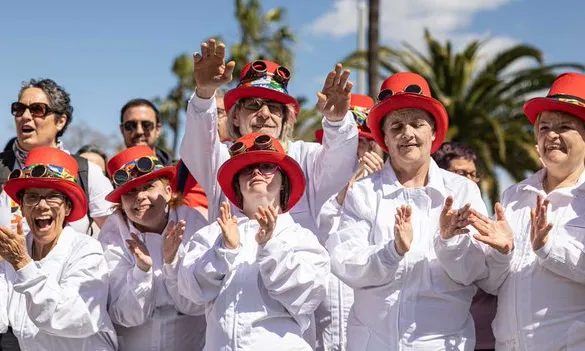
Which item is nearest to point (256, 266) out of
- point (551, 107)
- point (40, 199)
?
point (40, 199)

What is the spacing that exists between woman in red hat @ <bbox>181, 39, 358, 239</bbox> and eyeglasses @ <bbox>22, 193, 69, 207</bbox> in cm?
83

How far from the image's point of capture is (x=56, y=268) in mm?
4508

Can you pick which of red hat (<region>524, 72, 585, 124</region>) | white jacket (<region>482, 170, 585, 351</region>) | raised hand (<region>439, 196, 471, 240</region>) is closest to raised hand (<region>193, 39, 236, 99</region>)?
raised hand (<region>439, 196, 471, 240</region>)

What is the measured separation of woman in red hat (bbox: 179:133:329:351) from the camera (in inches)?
156

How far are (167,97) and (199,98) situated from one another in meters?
33.9

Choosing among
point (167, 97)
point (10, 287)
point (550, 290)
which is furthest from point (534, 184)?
point (167, 97)

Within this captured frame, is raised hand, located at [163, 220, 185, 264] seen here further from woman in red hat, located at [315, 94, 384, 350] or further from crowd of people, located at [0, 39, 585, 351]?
woman in red hat, located at [315, 94, 384, 350]

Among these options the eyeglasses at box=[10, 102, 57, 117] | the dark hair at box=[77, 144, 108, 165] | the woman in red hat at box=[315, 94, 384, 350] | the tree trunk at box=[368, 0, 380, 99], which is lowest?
the woman in red hat at box=[315, 94, 384, 350]

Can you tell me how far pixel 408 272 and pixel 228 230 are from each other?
1016 mm

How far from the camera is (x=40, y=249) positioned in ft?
15.2

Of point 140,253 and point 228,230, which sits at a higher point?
point 228,230

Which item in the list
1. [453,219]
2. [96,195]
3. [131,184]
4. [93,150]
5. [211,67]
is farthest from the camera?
[93,150]

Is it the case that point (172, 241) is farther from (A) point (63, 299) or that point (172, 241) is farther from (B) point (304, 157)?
(B) point (304, 157)

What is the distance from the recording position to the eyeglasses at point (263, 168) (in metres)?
4.30
